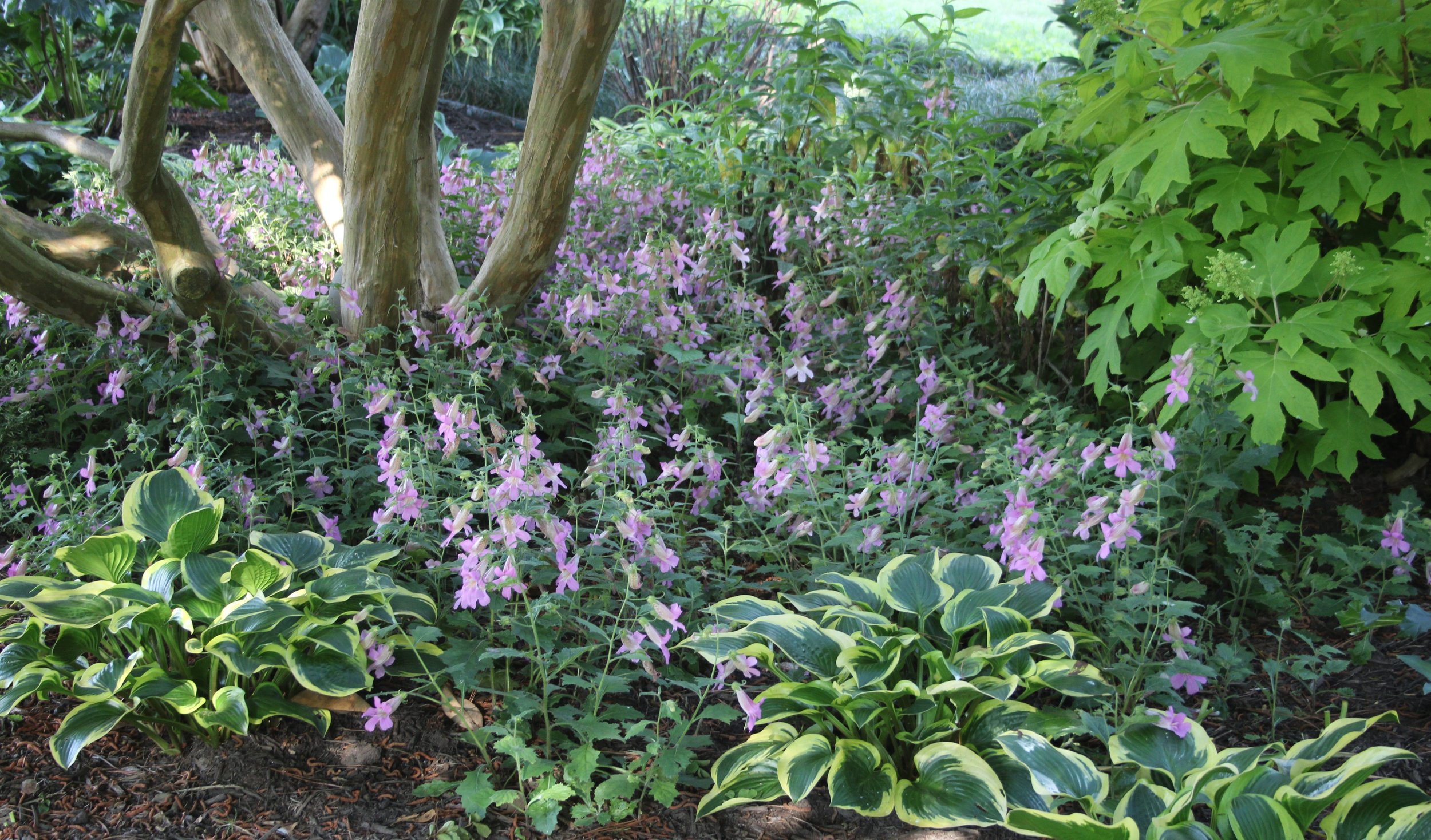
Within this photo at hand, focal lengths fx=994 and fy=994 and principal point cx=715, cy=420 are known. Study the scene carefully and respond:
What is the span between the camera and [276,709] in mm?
2195

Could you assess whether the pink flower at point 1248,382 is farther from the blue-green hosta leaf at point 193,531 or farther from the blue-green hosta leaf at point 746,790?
the blue-green hosta leaf at point 193,531

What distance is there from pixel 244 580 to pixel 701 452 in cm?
107

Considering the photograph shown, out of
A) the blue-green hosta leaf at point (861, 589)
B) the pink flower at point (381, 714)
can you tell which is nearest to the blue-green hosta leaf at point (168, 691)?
the pink flower at point (381, 714)

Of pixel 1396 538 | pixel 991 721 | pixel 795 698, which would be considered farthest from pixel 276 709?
pixel 1396 538

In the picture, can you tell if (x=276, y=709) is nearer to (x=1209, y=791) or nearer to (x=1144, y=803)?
(x=1144, y=803)

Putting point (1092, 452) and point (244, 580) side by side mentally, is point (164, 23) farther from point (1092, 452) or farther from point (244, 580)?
point (1092, 452)

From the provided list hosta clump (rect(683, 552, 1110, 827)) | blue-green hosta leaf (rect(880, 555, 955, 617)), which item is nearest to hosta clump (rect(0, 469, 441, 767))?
hosta clump (rect(683, 552, 1110, 827))

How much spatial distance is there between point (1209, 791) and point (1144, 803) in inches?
4.8

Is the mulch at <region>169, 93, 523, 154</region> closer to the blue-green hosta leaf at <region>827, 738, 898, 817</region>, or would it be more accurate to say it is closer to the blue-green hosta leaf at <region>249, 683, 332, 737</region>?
the blue-green hosta leaf at <region>249, 683, 332, 737</region>

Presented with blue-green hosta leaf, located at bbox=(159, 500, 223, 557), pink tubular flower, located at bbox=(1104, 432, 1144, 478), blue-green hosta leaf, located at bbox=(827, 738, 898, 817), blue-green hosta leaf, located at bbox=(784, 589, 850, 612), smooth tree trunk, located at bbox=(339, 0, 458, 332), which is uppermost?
smooth tree trunk, located at bbox=(339, 0, 458, 332)

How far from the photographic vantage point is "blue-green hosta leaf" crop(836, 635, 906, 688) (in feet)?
6.88

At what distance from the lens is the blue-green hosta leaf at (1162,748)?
201cm

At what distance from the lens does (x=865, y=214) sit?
394 centimetres

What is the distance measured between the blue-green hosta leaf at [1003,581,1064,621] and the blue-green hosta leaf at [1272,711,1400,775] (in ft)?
1.74
